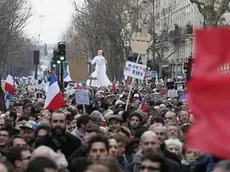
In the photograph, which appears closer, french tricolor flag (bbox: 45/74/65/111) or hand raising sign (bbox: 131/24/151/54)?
french tricolor flag (bbox: 45/74/65/111)

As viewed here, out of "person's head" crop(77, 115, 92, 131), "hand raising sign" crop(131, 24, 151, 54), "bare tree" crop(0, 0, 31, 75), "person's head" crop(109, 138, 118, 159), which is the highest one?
"bare tree" crop(0, 0, 31, 75)

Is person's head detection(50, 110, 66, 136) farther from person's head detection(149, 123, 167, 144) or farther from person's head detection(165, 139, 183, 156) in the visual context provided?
person's head detection(165, 139, 183, 156)

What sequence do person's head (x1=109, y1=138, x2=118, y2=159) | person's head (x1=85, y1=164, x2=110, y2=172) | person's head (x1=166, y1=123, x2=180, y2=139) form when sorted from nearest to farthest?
person's head (x1=85, y1=164, x2=110, y2=172) → person's head (x1=109, y1=138, x2=118, y2=159) → person's head (x1=166, y1=123, x2=180, y2=139)

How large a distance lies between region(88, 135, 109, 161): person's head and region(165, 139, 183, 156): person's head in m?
1.88

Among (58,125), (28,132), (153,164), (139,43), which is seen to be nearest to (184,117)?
(28,132)

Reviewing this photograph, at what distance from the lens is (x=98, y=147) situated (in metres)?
8.53

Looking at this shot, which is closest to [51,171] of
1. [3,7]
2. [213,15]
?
[213,15]

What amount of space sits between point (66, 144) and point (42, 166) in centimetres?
375

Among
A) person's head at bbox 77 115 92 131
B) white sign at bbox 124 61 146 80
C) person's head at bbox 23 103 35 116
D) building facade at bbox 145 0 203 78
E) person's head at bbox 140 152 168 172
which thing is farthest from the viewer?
building facade at bbox 145 0 203 78

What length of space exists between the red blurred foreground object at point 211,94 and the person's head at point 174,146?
16.9 feet

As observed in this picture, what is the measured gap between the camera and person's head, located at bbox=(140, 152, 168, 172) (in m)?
7.32

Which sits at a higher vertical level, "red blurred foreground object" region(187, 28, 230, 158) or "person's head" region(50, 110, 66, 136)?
Result: "red blurred foreground object" region(187, 28, 230, 158)

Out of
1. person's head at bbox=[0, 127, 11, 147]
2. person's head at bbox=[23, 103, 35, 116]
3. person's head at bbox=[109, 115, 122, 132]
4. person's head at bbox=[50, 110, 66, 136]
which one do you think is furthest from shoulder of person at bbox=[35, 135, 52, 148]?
person's head at bbox=[23, 103, 35, 116]

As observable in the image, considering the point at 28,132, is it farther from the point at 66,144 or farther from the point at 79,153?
the point at 79,153
